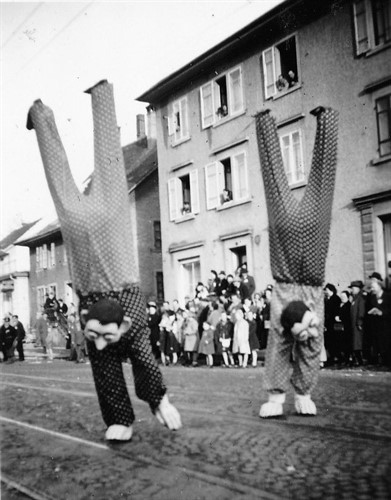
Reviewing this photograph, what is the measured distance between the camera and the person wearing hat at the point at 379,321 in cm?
1048

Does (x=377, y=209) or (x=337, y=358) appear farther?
(x=377, y=209)

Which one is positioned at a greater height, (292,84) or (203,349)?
(292,84)

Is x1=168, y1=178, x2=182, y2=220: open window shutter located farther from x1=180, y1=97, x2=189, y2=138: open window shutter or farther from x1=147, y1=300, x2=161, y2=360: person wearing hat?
x1=147, y1=300, x2=161, y2=360: person wearing hat

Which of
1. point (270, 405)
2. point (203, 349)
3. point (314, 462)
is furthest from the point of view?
point (203, 349)

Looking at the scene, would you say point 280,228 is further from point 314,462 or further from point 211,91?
point 211,91

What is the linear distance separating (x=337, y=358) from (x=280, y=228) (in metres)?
7.37

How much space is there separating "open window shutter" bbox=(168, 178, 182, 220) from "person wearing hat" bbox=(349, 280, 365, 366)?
10108 millimetres

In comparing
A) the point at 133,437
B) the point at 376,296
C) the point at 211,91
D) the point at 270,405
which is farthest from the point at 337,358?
the point at 211,91

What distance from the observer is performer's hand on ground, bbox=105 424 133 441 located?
165 inches

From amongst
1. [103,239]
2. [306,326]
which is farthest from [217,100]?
[103,239]

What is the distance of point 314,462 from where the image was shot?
3.89m

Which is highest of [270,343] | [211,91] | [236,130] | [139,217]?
[211,91]

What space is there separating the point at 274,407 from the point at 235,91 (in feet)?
44.7

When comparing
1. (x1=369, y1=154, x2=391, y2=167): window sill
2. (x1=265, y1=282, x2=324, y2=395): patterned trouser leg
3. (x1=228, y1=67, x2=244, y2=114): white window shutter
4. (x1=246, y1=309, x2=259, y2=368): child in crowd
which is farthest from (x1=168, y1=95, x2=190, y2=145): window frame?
(x1=265, y1=282, x2=324, y2=395): patterned trouser leg
